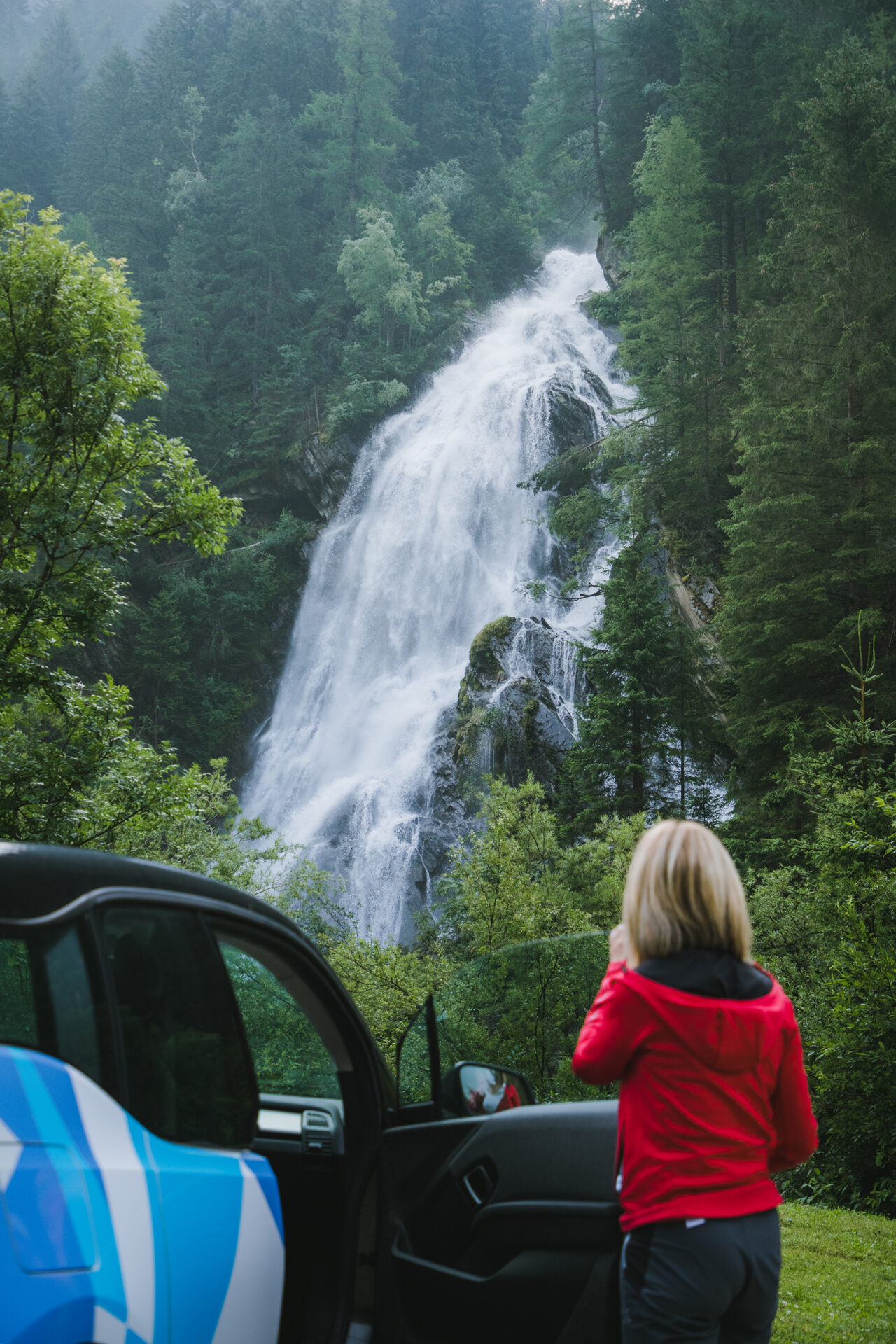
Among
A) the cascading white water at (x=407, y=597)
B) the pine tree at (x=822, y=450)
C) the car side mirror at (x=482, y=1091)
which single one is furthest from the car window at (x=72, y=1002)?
the cascading white water at (x=407, y=597)

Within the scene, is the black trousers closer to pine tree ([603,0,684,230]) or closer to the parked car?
the parked car

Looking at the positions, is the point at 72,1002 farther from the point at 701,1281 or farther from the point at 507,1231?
the point at 701,1281

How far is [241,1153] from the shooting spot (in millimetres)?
2059

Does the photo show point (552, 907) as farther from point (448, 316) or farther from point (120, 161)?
point (120, 161)

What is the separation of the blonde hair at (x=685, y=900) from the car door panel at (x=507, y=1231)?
57 cm

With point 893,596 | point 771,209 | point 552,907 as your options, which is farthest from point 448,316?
point 552,907

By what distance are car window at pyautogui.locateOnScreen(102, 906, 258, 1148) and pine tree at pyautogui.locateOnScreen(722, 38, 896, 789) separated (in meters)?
14.1

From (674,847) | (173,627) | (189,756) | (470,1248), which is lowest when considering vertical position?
(470,1248)

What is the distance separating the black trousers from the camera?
1715 mm

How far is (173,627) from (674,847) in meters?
34.1

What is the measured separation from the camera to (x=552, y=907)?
1187 cm

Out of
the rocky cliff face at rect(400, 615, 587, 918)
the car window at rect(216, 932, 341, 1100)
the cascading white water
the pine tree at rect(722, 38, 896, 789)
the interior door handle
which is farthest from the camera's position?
the cascading white water

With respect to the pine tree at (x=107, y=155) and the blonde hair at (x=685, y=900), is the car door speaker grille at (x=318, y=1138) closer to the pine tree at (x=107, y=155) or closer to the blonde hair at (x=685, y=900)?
the blonde hair at (x=685, y=900)

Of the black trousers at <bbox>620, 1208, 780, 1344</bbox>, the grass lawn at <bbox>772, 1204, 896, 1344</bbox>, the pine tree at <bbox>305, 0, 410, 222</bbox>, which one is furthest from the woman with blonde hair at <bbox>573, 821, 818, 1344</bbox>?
the pine tree at <bbox>305, 0, 410, 222</bbox>
